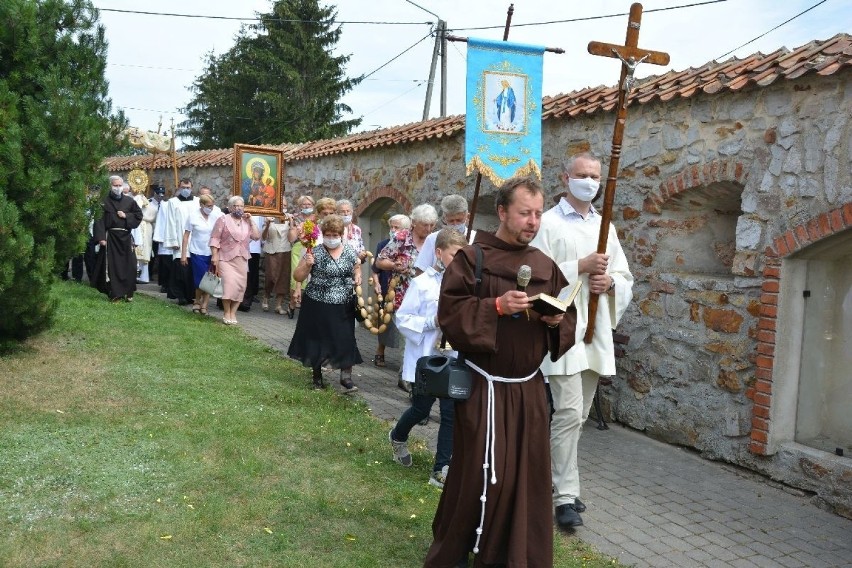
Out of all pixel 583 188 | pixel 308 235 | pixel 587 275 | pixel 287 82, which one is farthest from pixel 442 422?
pixel 287 82

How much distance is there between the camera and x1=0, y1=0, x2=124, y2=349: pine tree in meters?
6.94

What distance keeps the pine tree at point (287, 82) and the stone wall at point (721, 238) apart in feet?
91.6

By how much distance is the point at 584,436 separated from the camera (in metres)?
6.84

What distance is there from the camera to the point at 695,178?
6.50m

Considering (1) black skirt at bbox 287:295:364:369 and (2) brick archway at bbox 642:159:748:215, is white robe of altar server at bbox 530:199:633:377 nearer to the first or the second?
(2) brick archway at bbox 642:159:748:215

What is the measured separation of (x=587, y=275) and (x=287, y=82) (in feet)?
105

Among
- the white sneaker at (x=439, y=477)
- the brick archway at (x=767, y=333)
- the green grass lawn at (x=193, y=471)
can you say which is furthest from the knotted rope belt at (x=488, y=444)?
the brick archway at (x=767, y=333)

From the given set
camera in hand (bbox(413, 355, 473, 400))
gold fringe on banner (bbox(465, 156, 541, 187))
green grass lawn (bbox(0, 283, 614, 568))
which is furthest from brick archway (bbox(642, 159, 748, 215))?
camera in hand (bbox(413, 355, 473, 400))

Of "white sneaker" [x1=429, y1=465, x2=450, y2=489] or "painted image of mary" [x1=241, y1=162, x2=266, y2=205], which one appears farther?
"painted image of mary" [x1=241, y1=162, x2=266, y2=205]

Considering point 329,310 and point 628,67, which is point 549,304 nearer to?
point 628,67

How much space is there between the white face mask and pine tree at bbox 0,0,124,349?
4.67 m

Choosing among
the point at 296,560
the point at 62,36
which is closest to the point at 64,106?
the point at 62,36

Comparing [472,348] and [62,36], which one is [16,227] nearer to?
[62,36]

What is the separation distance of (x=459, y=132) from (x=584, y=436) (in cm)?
435
